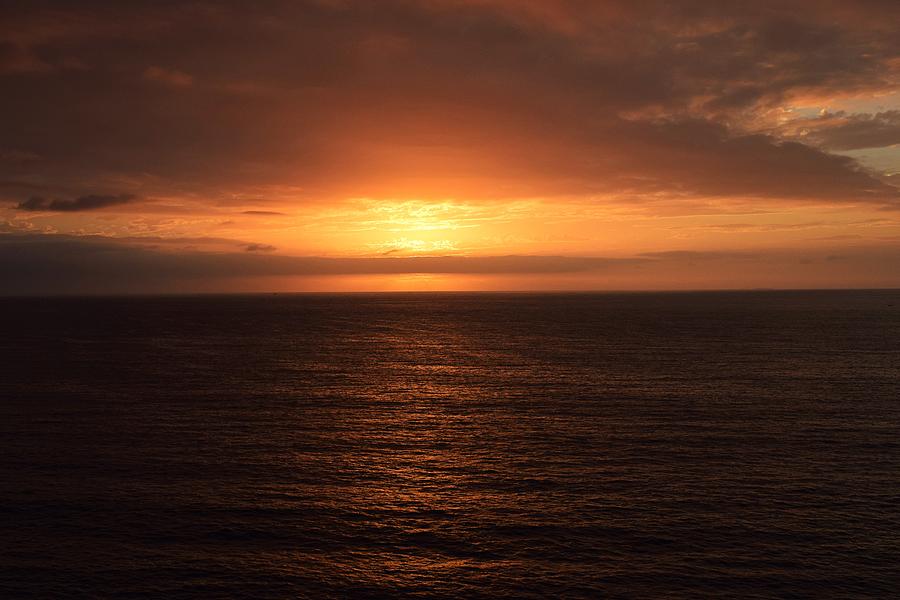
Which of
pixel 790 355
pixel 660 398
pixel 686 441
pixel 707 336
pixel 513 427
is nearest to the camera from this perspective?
pixel 686 441

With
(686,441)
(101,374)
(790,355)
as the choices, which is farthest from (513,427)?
(790,355)

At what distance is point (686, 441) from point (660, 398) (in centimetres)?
2133

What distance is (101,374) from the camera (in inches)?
4136

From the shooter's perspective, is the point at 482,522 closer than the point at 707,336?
Yes

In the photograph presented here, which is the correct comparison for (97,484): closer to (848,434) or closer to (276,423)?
(276,423)

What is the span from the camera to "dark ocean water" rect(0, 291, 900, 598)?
3594cm

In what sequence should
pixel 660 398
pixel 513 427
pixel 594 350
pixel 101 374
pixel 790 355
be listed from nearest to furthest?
pixel 513 427
pixel 660 398
pixel 101 374
pixel 790 355
pixel 594 350

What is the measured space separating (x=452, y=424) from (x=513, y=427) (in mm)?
6514

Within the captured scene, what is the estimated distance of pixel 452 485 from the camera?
50406mm

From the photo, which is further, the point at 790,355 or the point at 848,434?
the point at 790,355

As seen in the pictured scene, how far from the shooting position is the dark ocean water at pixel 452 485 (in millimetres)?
35938

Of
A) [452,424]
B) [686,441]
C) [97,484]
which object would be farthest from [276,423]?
[686,441]

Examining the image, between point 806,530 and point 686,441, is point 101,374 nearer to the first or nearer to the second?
point 686,441

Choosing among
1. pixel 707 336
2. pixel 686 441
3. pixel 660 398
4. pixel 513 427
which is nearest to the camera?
pixel 686 441
